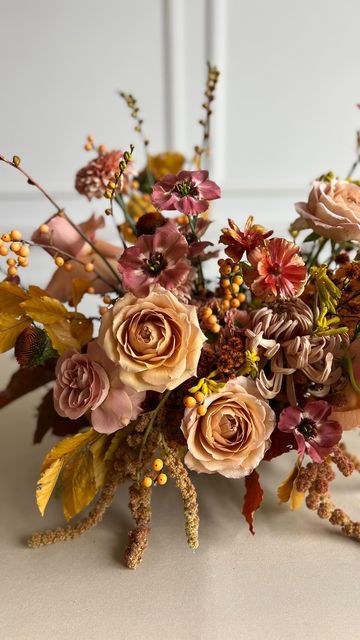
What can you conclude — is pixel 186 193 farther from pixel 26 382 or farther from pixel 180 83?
pixel 180 83

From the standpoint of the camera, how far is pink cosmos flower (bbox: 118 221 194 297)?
519mm

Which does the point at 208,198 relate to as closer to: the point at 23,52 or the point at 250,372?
the point at 250,372

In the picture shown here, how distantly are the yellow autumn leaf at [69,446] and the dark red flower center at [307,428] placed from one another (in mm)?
205

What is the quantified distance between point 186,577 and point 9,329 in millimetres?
308

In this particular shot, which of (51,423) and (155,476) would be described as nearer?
(155,476)

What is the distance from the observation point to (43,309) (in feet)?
1.91

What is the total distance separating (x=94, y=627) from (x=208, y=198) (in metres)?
0.41

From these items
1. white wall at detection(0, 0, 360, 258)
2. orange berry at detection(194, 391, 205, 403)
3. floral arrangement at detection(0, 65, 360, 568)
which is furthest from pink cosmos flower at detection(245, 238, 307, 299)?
white wall at detection(0, 0, 360, 258)

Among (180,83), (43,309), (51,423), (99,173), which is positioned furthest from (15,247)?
(180,83)

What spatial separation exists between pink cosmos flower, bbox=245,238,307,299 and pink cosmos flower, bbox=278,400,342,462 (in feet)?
0.39

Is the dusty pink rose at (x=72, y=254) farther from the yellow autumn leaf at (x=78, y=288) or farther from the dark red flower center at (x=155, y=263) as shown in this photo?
the dark red flower center at (x=155, y=263)

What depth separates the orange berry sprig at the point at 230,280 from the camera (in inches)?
22.2

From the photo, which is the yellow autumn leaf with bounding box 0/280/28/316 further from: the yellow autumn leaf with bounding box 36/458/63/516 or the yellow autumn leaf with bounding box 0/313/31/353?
the yellow autumn leaf with bounding box 36/458/63/516

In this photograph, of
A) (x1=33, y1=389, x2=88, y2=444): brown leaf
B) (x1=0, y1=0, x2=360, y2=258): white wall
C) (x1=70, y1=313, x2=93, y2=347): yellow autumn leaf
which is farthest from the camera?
(x1=0, y1=0, x2=360, y2=258): white wall
